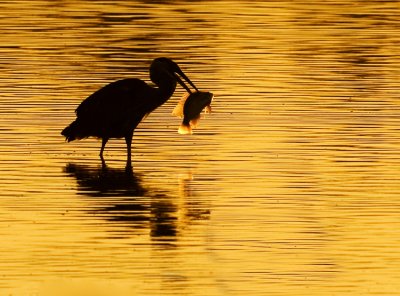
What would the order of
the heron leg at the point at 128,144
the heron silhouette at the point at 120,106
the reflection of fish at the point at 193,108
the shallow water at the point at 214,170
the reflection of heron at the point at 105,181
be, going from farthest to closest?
the heron silhouette at the point at 120,106
the reflection of fish at the point at 193,108
the heron leg at the point at 128,144
the reflection of heron at the point at 105,181
the shallow water at the point at 214,170

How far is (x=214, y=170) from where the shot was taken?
17453 mm

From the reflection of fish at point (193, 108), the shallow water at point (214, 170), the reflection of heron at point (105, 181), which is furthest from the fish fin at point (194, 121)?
the reflection of heron at point (105, 181)

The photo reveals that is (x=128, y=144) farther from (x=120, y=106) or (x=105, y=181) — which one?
(x=105, y=181)

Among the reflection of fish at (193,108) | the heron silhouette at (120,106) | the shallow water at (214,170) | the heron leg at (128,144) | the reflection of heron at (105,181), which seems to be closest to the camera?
the shallow water at (214,170)

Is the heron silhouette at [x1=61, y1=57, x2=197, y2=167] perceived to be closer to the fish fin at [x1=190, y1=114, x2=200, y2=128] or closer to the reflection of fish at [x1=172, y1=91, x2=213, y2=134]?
the reflection of fish at [x1=172, y1=91, x2=213, y2=134]

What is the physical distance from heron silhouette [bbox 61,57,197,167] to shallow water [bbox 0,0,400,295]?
264mm

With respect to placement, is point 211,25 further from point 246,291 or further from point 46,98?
point 246,291

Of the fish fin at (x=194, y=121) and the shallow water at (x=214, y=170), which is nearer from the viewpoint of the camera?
the shallow water at (x=214, y=170)

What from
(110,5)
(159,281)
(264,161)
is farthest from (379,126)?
(110,5)

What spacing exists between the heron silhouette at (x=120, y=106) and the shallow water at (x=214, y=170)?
26cm

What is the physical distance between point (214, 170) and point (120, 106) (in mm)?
1980

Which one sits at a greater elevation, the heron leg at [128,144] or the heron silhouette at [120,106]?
the heron silhouette at [120,106]

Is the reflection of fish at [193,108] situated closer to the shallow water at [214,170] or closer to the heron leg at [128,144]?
the shallow water at [214,170]

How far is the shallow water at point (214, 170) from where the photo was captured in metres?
12.8
